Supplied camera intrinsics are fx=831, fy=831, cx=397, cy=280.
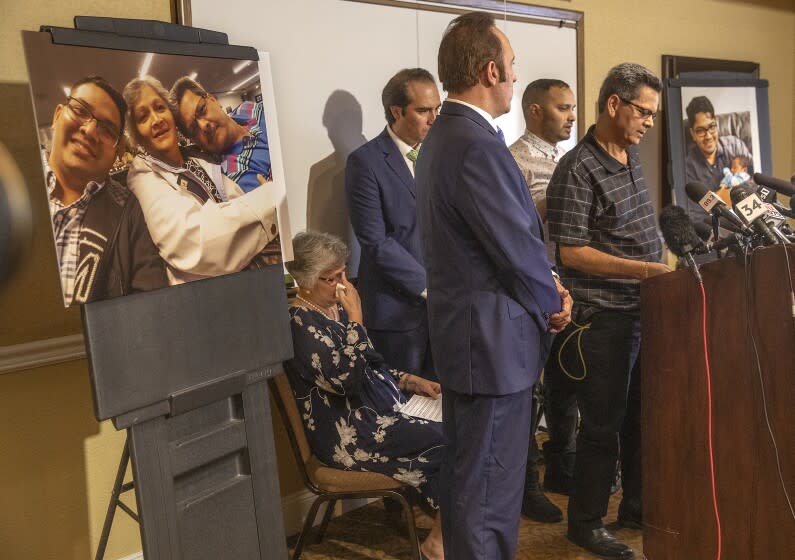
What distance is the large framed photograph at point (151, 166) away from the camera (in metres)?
1.67

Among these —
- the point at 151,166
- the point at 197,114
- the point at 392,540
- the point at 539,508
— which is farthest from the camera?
the point at 539,508

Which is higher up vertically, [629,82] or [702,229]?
[629,82]

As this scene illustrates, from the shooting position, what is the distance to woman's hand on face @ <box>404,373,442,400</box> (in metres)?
2.68

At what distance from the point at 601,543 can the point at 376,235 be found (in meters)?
1.25

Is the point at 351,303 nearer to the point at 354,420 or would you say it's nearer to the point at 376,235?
the point at 376,235

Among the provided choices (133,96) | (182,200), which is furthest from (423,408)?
(133,96)

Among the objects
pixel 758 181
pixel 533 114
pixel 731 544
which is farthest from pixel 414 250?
pixel 731 544

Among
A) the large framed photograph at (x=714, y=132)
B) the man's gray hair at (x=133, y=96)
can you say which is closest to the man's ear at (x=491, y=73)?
the man's gray hair at (x=133, y=96)

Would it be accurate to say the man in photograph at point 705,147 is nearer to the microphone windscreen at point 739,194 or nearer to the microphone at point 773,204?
the microphone at point 773,204

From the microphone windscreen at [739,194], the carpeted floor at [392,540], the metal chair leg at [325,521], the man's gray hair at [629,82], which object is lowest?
the carpeted floor at [392,540]

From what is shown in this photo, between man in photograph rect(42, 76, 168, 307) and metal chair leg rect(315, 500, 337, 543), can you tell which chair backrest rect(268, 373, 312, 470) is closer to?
metal chair leg rect(315, 500, 337, 543)

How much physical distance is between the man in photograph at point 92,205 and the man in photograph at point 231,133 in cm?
18

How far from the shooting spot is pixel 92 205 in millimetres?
1706

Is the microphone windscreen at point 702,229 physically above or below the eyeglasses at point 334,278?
above
